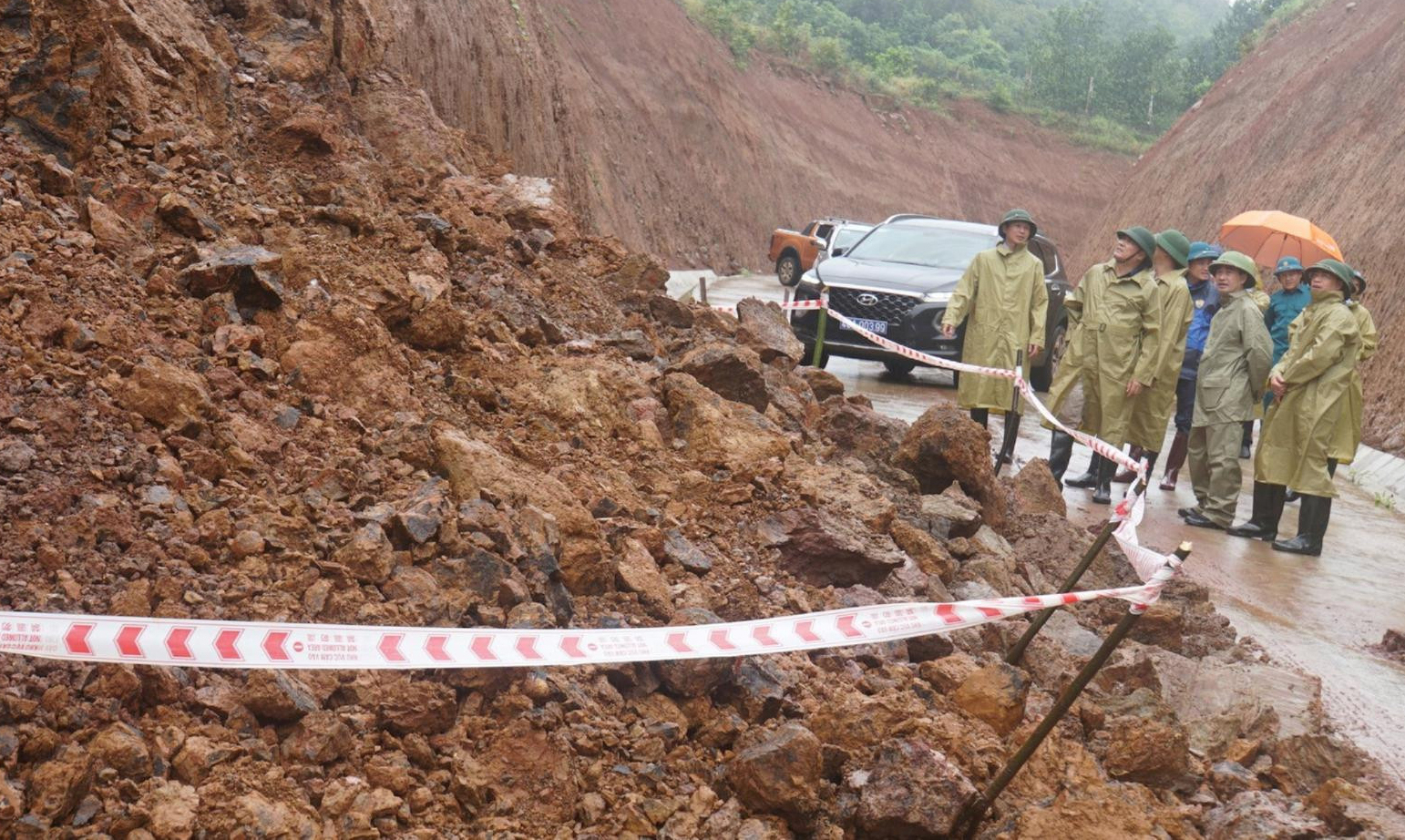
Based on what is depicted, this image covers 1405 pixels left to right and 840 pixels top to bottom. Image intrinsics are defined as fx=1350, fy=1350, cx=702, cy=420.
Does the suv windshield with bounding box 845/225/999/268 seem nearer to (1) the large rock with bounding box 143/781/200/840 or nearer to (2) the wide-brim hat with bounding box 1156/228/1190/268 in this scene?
(2) the wide-brim hat with bounding box 1156/228/1190/268

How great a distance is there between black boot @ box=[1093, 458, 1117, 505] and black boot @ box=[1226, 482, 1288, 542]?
834mm

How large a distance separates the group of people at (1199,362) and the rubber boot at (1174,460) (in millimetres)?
818

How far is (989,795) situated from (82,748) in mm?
2209

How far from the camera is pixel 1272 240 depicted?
12.5 metres

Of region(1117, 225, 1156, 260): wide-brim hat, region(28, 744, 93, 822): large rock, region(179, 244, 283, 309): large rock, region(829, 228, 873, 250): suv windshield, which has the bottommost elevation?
region(829, 228, 873, 250): suv windshield

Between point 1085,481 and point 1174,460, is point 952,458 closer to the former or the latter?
point 1085,481

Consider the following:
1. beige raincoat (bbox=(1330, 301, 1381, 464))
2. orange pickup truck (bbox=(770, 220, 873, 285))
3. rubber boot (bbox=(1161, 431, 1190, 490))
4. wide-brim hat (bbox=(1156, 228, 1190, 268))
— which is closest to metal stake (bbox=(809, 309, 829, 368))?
rubber boot (bbox=(1161, 431, 1190, 490))

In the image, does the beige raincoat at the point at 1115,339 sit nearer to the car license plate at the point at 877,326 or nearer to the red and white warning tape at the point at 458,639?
the car license plate at the point at 877,326

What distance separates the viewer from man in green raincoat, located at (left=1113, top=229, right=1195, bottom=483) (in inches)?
352

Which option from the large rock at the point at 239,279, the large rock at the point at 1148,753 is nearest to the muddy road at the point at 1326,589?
the large rock at the point at 1148,753

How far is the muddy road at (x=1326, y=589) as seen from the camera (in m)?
5.79

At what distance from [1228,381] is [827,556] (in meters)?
5.04

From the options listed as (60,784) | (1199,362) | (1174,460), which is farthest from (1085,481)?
(60,784)

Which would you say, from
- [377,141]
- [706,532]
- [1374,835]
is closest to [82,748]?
[706,532]
